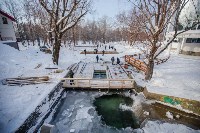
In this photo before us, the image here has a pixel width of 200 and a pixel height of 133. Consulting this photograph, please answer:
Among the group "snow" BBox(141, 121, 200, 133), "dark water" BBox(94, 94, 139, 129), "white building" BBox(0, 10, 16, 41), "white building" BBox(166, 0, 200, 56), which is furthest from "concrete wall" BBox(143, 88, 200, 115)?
"white building" BBox(0, 10, 16, 41)

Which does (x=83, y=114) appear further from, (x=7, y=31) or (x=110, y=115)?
(x=7, y=31)

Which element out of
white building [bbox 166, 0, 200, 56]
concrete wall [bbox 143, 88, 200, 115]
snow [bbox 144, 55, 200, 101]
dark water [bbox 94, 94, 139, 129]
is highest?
white building [bbox 166, 0, 200, 56]

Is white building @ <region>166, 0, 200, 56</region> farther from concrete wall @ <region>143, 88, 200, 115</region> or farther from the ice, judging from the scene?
the ice

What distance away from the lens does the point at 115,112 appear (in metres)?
9.80

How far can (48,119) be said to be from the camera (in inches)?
334

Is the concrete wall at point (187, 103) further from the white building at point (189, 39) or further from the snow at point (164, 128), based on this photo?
the white building at point (189, 39)

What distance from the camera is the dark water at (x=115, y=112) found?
28.1ft

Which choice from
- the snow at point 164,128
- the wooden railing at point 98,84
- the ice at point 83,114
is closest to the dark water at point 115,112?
the snow at point 164,128

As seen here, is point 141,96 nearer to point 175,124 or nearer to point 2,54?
point 175,124

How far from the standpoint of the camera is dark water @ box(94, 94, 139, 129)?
8.56m

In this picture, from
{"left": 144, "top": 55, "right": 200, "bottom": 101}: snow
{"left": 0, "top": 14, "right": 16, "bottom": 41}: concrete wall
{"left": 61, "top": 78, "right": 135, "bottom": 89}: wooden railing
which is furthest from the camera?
{"left": 0, "top": 14, "right": 16, "bottom": 41}: concrete wall

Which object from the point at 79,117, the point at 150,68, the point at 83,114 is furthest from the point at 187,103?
the point at 79,117

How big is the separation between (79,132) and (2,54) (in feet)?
53.3

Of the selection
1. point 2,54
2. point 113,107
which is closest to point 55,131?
point 113,107
